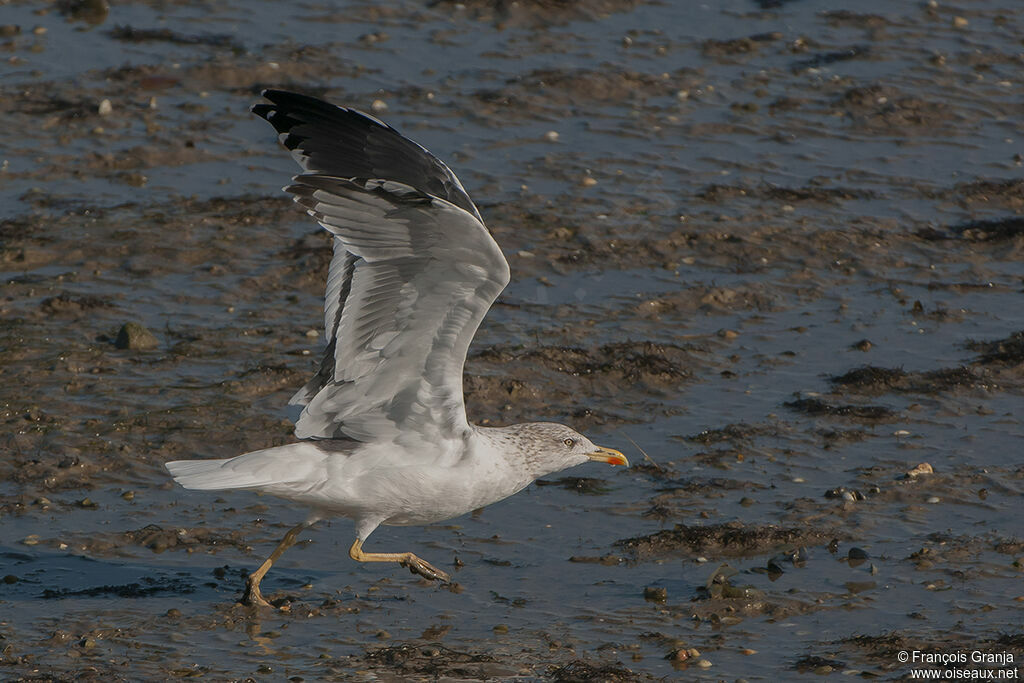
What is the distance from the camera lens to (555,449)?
8180 millimetres

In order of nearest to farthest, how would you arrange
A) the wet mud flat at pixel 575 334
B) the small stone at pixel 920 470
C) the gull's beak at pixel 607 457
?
1. the wet mud flat at pixel 575 334
2. the gull's beak at pixel 607 457
3. the small stone at pixel 920 470

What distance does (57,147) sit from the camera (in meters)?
13.2

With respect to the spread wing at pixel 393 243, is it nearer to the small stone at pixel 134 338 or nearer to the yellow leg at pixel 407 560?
the yellow leg at pixel 407 560

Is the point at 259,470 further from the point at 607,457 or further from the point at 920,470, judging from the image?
the point at 920,470

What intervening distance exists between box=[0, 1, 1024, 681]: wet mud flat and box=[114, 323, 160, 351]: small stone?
24 mm

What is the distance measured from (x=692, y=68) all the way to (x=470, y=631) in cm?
997

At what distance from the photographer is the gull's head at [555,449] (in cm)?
806

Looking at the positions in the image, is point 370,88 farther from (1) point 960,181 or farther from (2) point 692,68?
(1) point 960,181

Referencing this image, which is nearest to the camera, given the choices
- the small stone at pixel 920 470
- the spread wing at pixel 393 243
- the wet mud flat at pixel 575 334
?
the spread wing at pixel 393 243

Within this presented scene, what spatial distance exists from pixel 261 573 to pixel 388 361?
1.28m

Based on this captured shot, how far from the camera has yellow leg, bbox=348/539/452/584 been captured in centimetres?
774

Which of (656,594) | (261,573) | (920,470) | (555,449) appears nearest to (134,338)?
(261,573)

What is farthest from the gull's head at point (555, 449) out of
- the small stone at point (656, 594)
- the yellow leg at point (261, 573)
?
the yellow leg at point (261, 573)

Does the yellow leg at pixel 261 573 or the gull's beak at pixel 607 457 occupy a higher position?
the gull's beak at pixel 607 457
